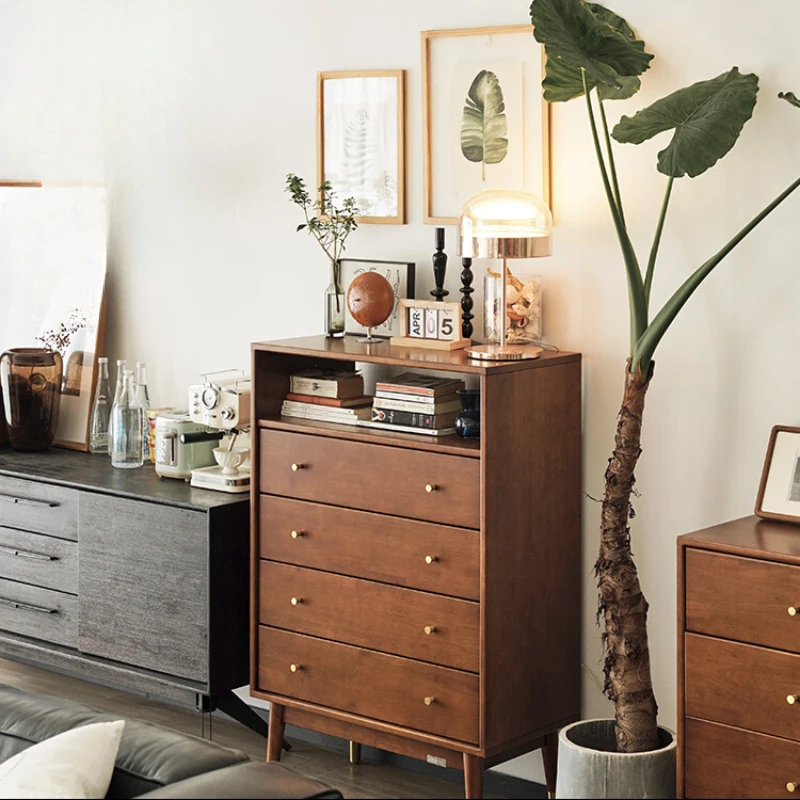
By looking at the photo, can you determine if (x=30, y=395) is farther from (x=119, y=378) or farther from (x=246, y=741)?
(x=246, y=741)

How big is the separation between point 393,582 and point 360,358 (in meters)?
0.56

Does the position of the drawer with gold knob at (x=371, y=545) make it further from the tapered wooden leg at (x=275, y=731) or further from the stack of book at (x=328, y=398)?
the tapered wooden leg at (x=275, y=731)

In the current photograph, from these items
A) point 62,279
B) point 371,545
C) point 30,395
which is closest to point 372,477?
point 371,545

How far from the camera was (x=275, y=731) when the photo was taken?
3680 mm

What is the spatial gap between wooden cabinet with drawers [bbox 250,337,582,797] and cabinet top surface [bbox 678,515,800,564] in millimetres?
489

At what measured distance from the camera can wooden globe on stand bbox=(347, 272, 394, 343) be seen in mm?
3590

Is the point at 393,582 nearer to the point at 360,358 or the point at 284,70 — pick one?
the point at 360,358

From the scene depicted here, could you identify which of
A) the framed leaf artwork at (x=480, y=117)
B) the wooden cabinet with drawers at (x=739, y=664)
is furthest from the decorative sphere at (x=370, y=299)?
the wooden cabinet with drawers at (x=739, y=664)

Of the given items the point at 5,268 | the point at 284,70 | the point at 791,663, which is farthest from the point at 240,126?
the point at 791,663

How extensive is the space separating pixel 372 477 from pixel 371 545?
171 mm

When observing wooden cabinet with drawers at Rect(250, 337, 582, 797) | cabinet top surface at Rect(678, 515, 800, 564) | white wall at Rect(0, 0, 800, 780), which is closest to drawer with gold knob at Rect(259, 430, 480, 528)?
wooden cabinet with drawers at Rect(250, 337, 582, 797)

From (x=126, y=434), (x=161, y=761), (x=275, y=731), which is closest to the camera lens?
(x=161, y=761)

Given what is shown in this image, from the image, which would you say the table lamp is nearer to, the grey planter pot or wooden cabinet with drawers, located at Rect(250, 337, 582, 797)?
wooden cabinet with drawers, located at Rect(250, 337, 582, 797)

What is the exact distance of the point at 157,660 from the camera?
3.78 m
